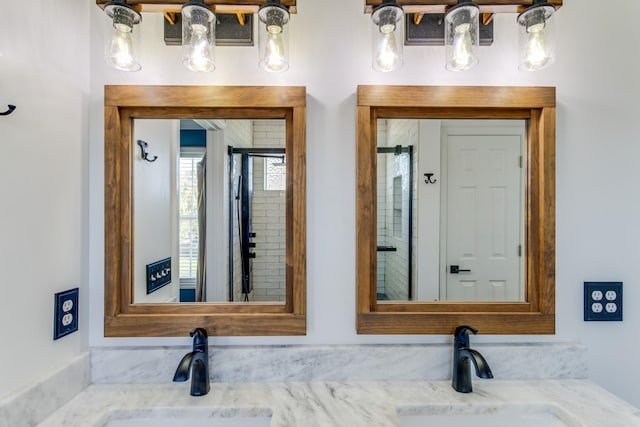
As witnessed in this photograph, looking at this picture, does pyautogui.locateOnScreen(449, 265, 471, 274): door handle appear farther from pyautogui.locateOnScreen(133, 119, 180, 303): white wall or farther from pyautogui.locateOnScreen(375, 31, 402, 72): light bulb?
pyautogui.locateOnScreen(133, 119, 180, 303): white wall

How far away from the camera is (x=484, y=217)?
3.88 ft

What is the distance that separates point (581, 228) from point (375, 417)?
0.94 meters

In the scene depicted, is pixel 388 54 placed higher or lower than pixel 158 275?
higher

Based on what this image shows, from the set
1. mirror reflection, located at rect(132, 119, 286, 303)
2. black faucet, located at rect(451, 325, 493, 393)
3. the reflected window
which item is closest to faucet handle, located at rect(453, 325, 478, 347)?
black faucet, located at rect(451, 325, 493, 393)

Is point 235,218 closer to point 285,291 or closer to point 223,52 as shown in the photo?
point 285,291

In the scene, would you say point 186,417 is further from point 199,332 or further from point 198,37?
point 198,37

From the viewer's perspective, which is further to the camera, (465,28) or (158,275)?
(158,275)

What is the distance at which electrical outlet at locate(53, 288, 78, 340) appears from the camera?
1.00 m

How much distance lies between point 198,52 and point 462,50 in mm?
813

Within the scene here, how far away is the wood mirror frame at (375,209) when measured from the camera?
3.71 feet

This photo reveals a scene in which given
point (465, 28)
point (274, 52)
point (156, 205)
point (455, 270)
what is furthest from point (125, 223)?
point (465, 28)

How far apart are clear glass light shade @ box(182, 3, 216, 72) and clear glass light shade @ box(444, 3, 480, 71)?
0.72m

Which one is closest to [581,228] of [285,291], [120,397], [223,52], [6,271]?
[285,291]

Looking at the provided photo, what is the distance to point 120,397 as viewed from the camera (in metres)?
1.03
